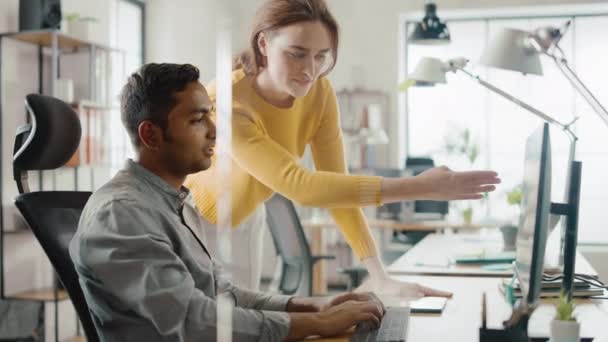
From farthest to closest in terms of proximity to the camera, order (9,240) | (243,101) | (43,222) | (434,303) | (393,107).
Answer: (393,107) < (9,240) < (243,101) < (434,303) < (43,222)

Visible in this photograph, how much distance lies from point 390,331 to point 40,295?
2.25m

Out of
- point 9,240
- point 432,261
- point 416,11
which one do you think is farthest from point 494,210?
point 9,240

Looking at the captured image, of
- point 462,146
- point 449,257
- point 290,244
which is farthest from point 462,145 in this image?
point 449,257

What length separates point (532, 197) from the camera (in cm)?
111

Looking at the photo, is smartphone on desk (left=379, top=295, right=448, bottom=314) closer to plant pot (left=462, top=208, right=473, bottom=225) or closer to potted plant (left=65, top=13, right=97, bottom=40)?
potted plant (left=65, top=13, right=97, bottom=40)

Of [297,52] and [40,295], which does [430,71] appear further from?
[40,295]

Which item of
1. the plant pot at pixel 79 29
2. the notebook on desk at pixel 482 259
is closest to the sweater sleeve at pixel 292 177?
the notebook on desk at pixel 482 259

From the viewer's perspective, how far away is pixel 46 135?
117cm

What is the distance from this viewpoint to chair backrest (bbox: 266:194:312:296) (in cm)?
255

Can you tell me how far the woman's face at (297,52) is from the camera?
1447 millimetres

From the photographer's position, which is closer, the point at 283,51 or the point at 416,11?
the point at 283,51

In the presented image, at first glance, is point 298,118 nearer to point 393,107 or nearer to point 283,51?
point 283,51

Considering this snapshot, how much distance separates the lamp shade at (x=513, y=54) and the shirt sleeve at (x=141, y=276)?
955mm

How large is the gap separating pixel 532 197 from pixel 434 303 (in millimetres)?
364
